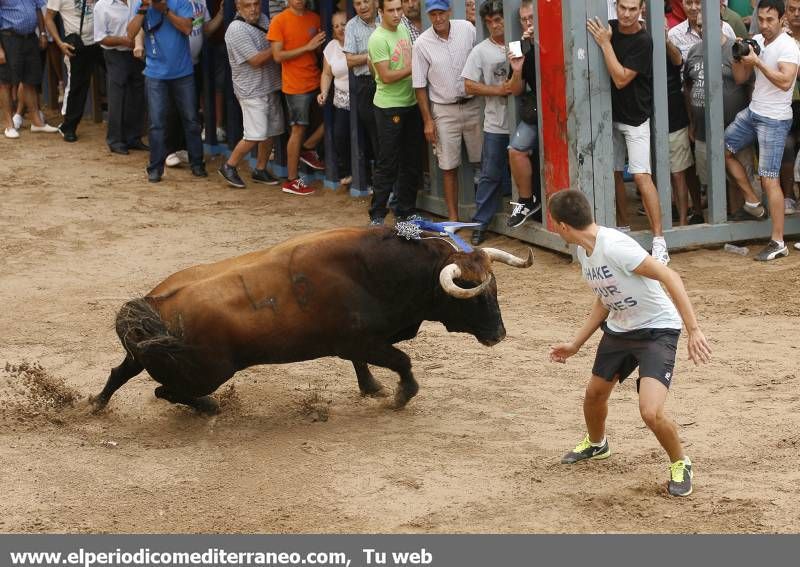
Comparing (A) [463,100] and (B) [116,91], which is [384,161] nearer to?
(A) [463,100]

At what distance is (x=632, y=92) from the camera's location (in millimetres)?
10766

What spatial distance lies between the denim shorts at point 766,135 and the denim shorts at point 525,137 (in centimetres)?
166

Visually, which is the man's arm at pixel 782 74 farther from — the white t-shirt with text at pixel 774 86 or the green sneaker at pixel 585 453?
the green sneaker at pixel 585 453

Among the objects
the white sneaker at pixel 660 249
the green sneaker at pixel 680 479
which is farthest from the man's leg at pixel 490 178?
the green sneaker at pixel 680 479

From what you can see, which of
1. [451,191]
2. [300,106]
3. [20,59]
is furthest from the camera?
[20,59]

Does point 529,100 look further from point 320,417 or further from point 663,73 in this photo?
point 320,417

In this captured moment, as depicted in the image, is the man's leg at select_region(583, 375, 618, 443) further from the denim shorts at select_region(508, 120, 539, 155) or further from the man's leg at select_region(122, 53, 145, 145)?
the man's leg at select_region(122, 53, 145, 145)

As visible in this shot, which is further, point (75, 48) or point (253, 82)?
point (75, 48)

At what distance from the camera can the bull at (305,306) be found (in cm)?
747

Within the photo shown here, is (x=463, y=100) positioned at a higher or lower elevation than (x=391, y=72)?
lower

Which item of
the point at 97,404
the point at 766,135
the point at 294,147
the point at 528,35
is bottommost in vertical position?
the point at 294,147

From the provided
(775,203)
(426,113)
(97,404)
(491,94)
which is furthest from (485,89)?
(97,404)

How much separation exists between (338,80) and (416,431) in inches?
248

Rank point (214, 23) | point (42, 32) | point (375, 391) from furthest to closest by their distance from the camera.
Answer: point (42, 32) → point (214, 23) → point (375, 391)
